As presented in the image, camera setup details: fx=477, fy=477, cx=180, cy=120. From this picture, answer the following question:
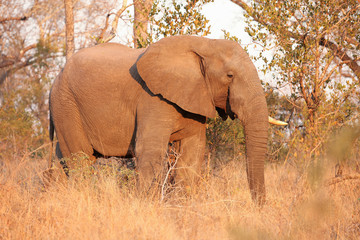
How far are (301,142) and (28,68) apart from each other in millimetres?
17199

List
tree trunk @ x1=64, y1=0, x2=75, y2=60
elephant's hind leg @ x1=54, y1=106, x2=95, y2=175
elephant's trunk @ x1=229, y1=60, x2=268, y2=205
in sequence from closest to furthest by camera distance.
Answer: elephant's trunk @ x1=229, y1=60, x2=268, y2=205 < elephant's hind leg @ x1=54, y1=106, x2=95, y2=175 < tree trunk @ x1=64, y1=0, x2=75, y2=60

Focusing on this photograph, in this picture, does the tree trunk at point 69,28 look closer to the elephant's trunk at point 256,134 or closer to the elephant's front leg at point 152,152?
the elephant's front leg at point 152,152

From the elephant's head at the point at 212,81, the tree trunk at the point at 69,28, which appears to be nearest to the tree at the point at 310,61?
the elephant's head at the point at 212,81

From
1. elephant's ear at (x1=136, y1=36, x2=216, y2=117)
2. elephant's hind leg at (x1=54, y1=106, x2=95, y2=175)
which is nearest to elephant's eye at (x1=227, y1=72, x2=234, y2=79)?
elephant's ear at (x1=136, y1=36, x2=216, y2=117)

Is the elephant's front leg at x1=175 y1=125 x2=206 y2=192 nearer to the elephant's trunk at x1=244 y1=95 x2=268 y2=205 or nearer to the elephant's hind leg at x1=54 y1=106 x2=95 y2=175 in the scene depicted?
the elephant's trunk at x1=244 y1=95 x2=268 y2=205

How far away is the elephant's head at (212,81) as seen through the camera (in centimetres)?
532

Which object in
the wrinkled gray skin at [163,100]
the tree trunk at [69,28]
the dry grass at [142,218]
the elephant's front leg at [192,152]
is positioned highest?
the tree trunk at [69,28]

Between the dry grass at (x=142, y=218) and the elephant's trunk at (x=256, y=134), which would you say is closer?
the dry grass at (x=142, y=218)

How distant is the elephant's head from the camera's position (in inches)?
209

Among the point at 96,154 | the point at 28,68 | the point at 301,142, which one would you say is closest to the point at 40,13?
the point at 28,68

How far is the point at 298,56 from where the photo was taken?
6660 millimetres

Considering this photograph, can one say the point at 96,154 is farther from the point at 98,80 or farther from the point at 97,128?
the point at 98,80

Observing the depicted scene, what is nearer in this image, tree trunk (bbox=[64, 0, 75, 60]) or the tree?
the tree

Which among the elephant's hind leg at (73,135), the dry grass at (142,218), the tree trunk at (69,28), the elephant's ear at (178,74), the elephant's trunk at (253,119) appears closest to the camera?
the dry grass at (142,218)
